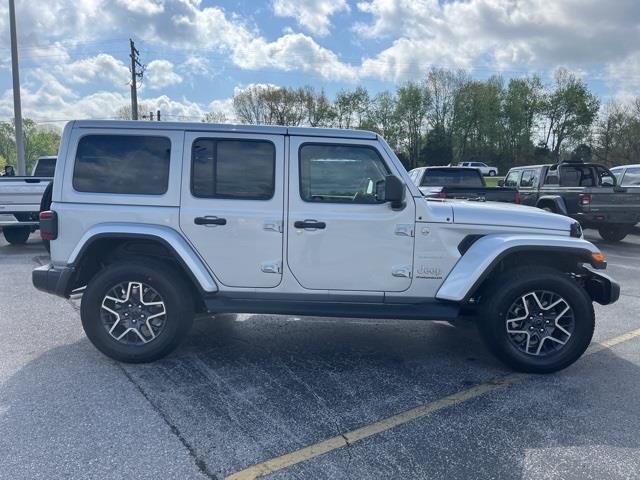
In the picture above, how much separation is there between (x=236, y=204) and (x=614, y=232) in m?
11.5

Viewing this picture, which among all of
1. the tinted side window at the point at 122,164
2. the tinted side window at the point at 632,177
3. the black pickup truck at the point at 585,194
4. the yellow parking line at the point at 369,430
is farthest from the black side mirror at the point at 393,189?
the tinted side window at the point at 632,177

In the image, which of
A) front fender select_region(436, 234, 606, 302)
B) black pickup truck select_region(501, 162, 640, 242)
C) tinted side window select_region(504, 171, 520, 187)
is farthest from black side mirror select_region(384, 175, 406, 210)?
tinted side window select_region(504, 171, 520, 187)

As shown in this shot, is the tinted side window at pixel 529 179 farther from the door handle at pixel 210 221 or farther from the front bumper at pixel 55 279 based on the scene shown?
the front bumper at pixel 55 279

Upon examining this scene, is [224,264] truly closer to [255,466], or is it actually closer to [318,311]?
[318,311]

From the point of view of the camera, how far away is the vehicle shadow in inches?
116

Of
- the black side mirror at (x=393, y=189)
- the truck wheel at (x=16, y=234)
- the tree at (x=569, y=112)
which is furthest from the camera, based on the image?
the tree at (x=569, y=112)

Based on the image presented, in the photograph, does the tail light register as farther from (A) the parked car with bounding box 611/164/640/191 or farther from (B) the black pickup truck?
(A) the parked car with bounding box 611/164/640/191

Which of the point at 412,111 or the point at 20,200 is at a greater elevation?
the point at 412,111

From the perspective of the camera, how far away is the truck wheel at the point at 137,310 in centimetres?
431

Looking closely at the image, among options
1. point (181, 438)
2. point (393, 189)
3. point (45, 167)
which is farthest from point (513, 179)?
point (45, 167)

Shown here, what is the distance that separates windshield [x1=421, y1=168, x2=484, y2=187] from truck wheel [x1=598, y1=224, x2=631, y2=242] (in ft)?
11.2

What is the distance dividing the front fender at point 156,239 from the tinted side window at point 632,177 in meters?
14.0

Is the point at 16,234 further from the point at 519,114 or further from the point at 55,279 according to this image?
the point at 519,114

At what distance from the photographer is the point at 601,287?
14.7ft
